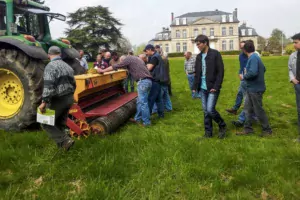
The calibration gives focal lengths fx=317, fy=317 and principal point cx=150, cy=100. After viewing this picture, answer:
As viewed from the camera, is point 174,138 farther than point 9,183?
Yes

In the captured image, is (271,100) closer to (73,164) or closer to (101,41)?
(73,164)

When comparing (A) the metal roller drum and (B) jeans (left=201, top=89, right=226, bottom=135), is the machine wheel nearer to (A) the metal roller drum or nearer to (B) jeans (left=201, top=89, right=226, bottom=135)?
(A) the metal roller drum

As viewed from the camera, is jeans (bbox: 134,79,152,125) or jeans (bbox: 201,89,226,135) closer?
jeans (bbox: 201,89,226,135)

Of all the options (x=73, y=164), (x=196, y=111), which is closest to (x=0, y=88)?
(x=73, y=164)

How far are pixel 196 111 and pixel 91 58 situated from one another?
35.0 meters

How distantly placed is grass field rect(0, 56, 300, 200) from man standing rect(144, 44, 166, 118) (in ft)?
5.70

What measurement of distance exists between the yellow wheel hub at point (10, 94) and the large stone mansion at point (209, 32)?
7199cm

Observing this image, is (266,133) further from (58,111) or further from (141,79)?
(58,111)

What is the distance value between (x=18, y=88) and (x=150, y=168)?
128 inches

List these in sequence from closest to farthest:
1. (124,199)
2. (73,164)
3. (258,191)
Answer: (124,199)
(258,191)
(73,164)

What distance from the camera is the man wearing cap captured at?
430 centimetres

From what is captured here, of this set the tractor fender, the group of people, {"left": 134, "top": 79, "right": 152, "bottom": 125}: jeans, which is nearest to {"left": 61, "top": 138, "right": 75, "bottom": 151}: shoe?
the tractor fender

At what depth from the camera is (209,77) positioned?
5539 mm

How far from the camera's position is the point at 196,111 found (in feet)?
27.0
